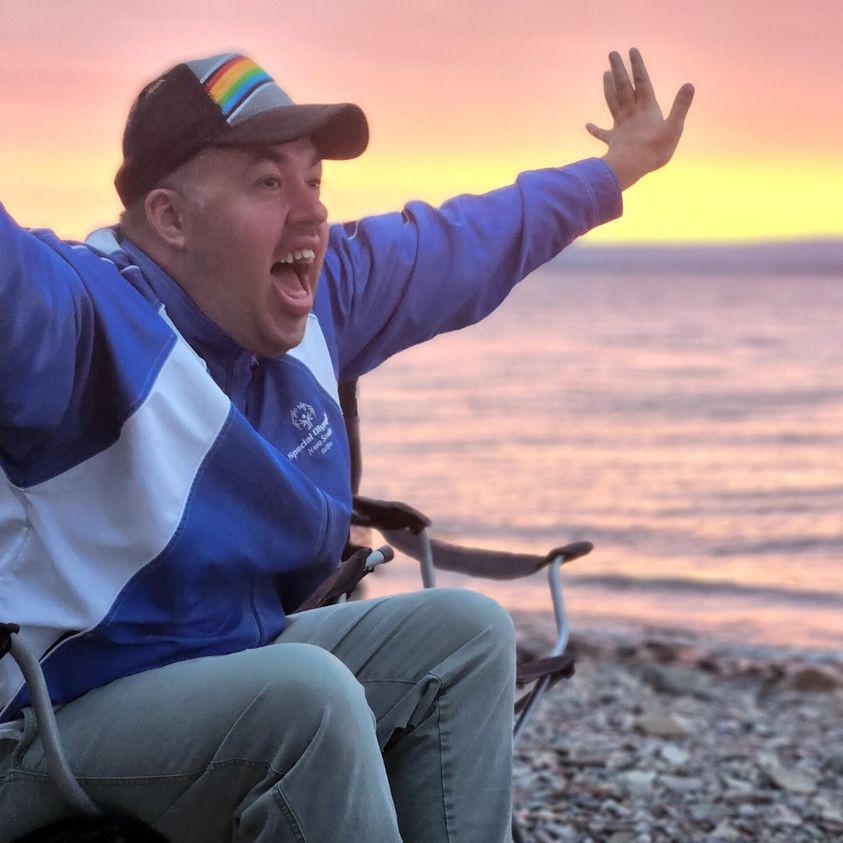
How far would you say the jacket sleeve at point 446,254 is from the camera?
10.5 ft

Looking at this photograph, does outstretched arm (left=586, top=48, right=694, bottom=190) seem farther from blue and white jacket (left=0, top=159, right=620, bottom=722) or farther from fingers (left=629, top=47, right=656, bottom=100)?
blue and white jacket (left=0, top=159, right=620, bottom=722)

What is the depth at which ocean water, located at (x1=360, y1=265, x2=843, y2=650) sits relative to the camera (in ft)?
38.1

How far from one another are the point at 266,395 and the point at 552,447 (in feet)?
65.9

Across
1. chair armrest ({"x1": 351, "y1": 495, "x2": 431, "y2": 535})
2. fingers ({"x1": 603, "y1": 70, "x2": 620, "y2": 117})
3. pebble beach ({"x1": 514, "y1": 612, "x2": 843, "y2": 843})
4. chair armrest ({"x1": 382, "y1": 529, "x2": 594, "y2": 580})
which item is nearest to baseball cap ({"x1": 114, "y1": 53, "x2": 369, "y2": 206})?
fingers ({"x1": 603, "y1": 70, "x2": 620, "y2": 117})

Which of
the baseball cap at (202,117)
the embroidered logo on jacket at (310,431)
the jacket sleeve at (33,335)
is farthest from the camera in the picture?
the embroidered logo on jacket at (310,431)

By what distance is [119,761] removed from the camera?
242 cm

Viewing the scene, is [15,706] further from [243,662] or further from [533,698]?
[533,698]

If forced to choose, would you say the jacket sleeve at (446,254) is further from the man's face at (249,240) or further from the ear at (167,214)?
the ear at (167,214)

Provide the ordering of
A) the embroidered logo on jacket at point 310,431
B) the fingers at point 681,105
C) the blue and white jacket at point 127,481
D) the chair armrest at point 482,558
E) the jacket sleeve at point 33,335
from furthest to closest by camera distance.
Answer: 1. the chair armrest at point 482,558
2. the fingers at point 681,105
3. the embroidered logo on jacket at point 310,431
4. the blue and white jacket at point 127,481
5. the jacket sleeve at point 33,335

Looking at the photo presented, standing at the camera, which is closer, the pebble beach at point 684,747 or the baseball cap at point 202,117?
the baseball cap at point 202,117

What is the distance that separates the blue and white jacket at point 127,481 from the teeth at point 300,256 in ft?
0.63

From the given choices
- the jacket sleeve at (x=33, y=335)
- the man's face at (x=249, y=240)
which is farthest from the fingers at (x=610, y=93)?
the jacket sleeve at (x=33, y=335)

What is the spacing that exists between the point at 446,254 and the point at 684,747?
11.1 feet

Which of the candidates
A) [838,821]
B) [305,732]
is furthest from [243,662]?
[838,821]
